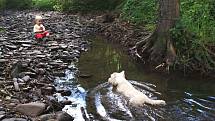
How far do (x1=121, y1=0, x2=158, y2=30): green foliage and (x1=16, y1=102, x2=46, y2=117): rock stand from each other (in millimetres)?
8966

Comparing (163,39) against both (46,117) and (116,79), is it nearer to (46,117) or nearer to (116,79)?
(116,79)

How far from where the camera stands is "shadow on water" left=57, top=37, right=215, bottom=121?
24.7 feet

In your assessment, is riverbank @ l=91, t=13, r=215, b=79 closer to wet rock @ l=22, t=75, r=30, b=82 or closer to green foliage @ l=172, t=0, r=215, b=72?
green foliage @ l=172, t=0, r=215, b=72

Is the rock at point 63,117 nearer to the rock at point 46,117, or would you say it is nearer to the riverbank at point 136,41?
the rock at point 46,117

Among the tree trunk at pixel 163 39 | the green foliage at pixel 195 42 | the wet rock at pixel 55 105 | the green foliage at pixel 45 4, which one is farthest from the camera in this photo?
the green foliage at pixel 45 4

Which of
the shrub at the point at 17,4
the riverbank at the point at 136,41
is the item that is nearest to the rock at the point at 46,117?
the riverbank at the point at 136,41

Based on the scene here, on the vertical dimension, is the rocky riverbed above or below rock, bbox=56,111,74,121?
above

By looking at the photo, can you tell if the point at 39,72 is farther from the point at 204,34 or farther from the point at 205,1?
the point at 205,1

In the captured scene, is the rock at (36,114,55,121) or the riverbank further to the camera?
the riverbank

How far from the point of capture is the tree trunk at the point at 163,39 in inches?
444

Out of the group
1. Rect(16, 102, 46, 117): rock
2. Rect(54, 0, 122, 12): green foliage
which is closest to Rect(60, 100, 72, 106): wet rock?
Rect(16, 102, 46, 117): rock

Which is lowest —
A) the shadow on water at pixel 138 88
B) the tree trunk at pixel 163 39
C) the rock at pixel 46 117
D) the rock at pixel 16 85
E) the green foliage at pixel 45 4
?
the shadow on water at pixel 138 88

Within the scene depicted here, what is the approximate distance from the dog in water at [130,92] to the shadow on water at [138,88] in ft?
0.43

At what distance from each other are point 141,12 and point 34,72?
831 cm
